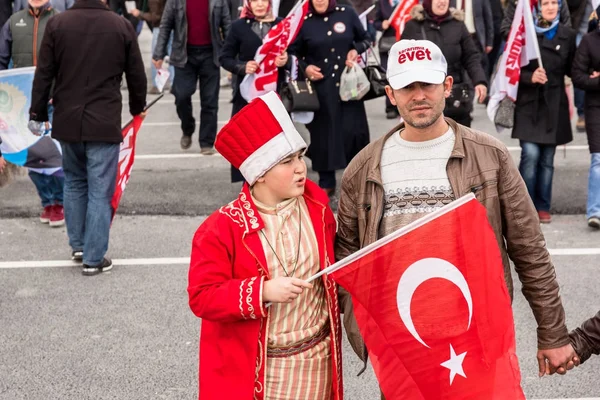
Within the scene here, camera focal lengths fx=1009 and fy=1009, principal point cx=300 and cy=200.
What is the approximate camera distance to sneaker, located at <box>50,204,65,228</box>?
8.72 meters

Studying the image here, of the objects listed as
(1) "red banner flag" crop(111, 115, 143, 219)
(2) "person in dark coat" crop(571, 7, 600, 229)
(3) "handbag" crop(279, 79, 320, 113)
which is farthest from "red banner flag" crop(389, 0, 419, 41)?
(1) "red banner flag" crop(111, 115, 143, 219)

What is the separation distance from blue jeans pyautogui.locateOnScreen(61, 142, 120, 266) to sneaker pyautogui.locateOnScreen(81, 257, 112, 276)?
0.04m

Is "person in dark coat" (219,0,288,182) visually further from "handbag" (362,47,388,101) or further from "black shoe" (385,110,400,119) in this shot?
"black shoe" (385,110,400,119)

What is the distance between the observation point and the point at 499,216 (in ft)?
12.5

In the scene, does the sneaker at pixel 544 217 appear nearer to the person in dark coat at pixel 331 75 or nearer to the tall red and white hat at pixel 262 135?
the person in dark coat at pixel 331 75

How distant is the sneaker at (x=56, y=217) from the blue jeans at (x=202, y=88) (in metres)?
2.85

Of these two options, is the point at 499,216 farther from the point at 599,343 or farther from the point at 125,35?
the point at 125,35

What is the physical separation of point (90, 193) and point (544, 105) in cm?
391

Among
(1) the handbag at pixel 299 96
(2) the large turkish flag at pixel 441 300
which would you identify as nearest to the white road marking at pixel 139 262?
(1) the handbag at pixel 299 96

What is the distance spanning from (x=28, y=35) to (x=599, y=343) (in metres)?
6.53

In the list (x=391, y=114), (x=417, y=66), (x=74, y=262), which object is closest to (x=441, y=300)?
(x=417, y=66)

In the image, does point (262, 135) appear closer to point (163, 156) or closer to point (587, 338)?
point (587, 338)

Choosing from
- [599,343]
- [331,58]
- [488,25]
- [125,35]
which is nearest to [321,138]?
[331,58]

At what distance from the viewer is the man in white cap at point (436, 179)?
3729 mm
